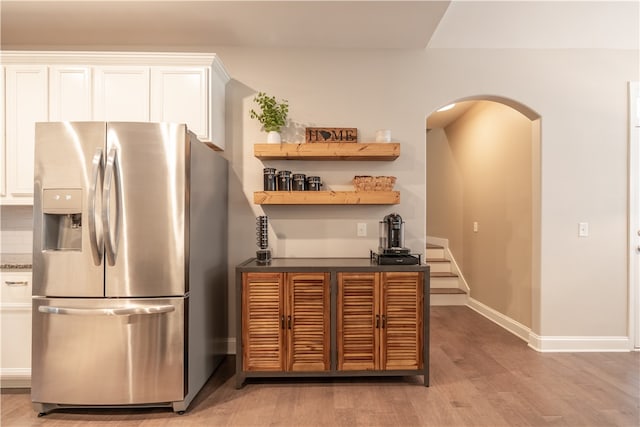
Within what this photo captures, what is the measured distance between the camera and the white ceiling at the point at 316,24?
2.64 metres

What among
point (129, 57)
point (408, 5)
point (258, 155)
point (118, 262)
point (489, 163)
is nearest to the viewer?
point (118, 262)

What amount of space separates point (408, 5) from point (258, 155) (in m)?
1.58

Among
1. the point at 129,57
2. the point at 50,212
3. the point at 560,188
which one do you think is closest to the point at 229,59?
the point at 129,57

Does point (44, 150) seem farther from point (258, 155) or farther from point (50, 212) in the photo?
point (258, 155)

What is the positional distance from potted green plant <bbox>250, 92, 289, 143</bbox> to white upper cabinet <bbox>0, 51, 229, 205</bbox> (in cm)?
53

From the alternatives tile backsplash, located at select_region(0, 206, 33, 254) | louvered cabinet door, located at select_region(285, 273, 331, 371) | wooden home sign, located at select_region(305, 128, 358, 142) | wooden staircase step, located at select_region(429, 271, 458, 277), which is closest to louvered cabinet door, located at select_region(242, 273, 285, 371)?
louvered cabinet door, located at select_region(285, 273, 331, 371)

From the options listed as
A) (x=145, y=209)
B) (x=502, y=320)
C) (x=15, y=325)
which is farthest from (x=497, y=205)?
(x=15, y=325)

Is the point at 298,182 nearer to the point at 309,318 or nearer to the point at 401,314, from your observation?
the point at 309,318

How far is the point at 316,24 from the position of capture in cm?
285

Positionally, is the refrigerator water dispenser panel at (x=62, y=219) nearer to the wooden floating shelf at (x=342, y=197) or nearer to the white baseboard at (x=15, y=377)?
the white baseboard at (x=15, y=377)

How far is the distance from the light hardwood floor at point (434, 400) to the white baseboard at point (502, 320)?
18.6 inches

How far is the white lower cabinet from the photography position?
98.0 inches

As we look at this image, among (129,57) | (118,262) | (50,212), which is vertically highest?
(129,57)

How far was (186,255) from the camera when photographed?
2275 millimetres
